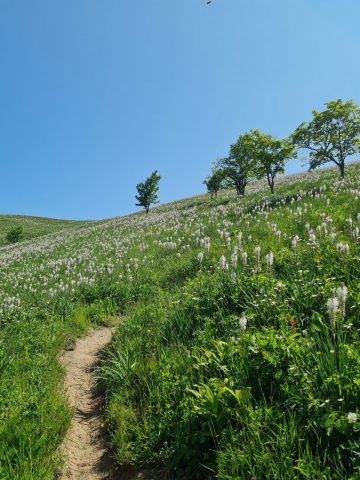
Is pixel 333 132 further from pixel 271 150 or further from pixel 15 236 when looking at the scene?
pixel 15 236

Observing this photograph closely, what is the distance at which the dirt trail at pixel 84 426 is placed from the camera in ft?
15.3

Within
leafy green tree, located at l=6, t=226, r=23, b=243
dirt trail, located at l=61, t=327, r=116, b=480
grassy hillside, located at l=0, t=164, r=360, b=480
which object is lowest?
dirt trail, located at l=61, t=327, r=116, b=480

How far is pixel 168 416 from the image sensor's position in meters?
4.70

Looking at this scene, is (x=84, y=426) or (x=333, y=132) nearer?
(x=84, y=426)

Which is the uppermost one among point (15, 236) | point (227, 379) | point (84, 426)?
point (15, 236)

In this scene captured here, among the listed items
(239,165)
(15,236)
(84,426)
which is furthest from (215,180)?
(84,426)

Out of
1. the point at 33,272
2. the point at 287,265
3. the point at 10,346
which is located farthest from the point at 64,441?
the point at 33,272

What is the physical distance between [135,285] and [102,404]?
254 inches

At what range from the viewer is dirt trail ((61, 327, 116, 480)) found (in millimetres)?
4648

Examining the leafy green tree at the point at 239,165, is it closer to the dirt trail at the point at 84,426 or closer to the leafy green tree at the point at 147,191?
the leafy green tree at the point at 147,191

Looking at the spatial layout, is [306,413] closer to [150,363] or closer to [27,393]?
[150,363]

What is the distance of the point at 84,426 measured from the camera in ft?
18.6

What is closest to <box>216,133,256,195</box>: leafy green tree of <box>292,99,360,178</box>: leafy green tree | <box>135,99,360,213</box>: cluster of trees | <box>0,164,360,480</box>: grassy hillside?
<box>135,99,360,213</box>: cluster of trees

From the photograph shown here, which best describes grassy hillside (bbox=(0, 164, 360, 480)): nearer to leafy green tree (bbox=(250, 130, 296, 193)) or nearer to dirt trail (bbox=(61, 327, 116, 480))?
dirt trail (bbox=(61, 327, 116, 480))
